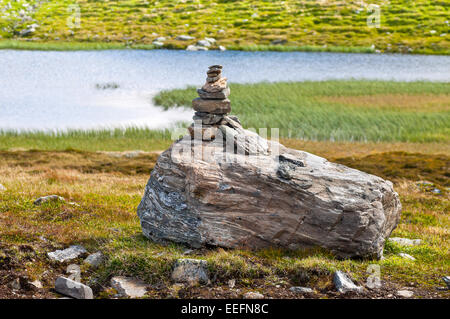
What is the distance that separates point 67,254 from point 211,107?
5.74 metres

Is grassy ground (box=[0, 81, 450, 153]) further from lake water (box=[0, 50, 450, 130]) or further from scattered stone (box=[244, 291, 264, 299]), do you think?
scattered stone (box=[244, 291, 264, 299])

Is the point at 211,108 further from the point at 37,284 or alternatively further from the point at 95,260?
the point at 37,284

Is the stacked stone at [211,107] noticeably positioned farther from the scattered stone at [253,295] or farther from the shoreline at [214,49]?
the shoreline at [214,49]

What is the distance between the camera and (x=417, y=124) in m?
43.3

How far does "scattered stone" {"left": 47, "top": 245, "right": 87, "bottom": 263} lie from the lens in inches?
547

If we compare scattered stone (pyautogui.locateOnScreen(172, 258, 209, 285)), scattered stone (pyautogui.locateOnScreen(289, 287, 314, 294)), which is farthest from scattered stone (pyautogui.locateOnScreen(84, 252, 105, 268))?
scattered stone (pyautogui.locateOnScreen(289, 287, 314, 294))

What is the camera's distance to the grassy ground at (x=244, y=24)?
317ft

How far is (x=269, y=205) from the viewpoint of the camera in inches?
548

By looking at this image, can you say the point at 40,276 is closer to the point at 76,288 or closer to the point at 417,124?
the point at 76,288

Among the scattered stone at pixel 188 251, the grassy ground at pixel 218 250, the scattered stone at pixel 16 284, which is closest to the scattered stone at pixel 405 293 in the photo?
the grassy ground at pixel 218 250

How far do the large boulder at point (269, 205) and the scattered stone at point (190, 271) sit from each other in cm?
134

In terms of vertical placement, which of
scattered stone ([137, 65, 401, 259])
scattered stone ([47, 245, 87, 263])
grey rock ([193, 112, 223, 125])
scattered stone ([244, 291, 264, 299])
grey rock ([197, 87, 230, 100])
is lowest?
scattered stone ([47, 245, 87, 263])

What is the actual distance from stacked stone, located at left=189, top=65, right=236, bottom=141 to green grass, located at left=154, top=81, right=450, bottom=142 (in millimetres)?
26118
